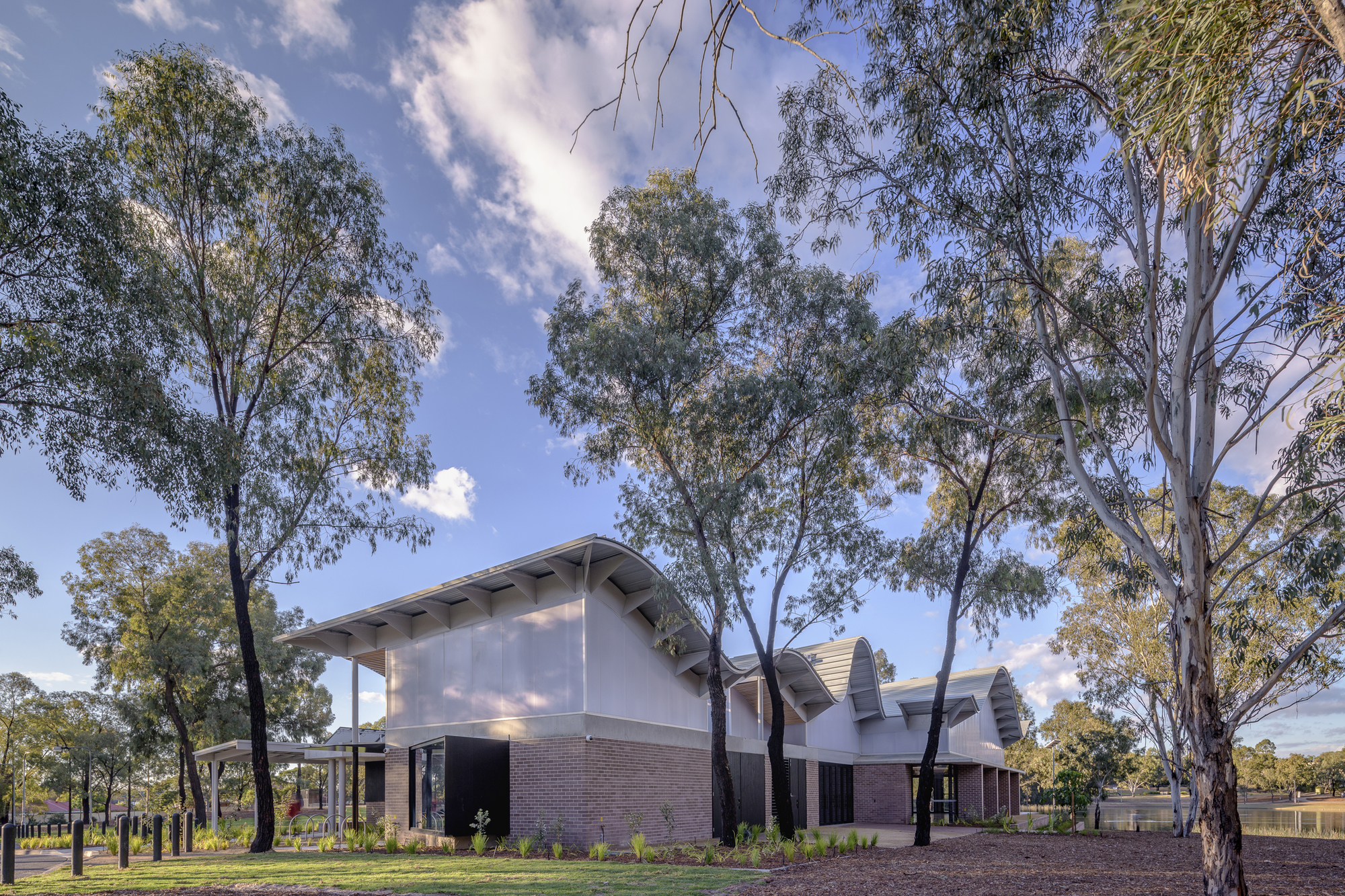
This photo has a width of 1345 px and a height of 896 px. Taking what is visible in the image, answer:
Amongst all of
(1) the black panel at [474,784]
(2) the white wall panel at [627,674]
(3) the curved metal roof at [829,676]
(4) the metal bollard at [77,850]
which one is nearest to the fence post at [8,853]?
(4) the metal bollard at [77,850]

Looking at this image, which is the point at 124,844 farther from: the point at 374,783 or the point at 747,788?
the point at 747,788

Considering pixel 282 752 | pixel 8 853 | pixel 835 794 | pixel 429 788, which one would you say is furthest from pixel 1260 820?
pixel 8 853

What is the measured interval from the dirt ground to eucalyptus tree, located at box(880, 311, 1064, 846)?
2.94 m

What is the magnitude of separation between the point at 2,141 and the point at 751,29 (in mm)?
10600

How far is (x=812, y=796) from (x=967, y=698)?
840 cm

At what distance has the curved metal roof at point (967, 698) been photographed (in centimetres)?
3303

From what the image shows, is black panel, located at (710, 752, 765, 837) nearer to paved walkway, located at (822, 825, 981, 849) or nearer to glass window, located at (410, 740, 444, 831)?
paved walkway, located at (822, 825, 981, 849)

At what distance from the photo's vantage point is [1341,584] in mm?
18984

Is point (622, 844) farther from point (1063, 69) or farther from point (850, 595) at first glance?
point (1063, 69)

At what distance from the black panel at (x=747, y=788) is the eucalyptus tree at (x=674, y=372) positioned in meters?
4.19

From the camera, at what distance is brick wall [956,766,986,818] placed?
3347 centimetres

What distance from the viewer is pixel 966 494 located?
2006 cm

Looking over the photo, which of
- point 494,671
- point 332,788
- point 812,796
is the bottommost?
point 812,796

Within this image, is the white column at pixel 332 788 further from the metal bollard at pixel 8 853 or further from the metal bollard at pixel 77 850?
the metal bollard at pixel 8 853
